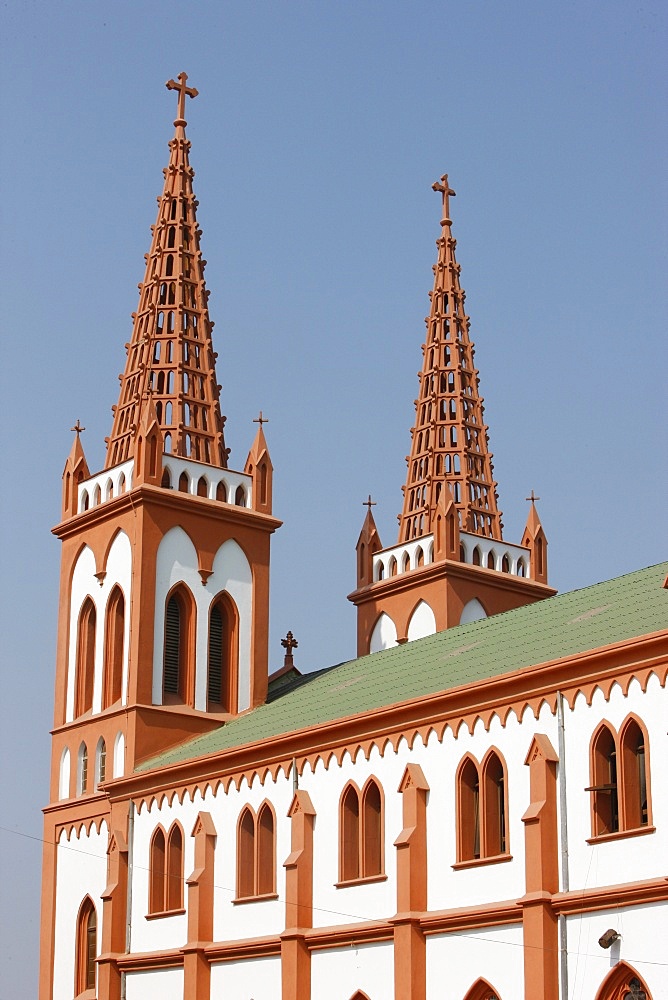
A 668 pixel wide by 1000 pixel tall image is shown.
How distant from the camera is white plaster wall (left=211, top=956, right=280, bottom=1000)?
42.7 metres

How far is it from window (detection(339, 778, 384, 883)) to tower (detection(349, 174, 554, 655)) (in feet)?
61.9

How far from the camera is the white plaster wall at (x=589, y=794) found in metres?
32.9

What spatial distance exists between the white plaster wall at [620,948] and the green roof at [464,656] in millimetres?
5147

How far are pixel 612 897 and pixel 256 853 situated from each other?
1301 centimetres

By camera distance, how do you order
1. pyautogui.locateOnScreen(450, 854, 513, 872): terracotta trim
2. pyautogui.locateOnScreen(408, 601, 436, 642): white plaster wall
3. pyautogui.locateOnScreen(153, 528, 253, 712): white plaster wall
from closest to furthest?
1. pyautogui.locateOnScreen(450, 854, 513, 872): terracotta trim
2. pyautogui.locateOnScreen(153, 528, 253, 712): white plaster wall
3. pyautogui.locateOnScreen(408, 601, 436, 642): white plaster wall

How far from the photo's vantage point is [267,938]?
141ft

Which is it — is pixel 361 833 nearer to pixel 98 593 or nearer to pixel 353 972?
pixel 353 972

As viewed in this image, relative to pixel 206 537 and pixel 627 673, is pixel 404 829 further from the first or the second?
pixel 206 537

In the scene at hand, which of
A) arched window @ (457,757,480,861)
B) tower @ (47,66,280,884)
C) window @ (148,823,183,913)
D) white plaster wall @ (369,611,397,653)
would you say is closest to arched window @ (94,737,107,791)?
tower @ (47,66,280,884)

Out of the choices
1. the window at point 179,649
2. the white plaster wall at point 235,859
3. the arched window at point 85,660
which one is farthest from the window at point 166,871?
the arched window at point 85,660

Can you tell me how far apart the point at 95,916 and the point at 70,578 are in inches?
406

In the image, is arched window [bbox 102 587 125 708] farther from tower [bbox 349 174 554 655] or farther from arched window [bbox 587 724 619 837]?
arched window [bbox 587 724 619 837]

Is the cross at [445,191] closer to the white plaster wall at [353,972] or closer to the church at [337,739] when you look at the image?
the church at [337,739]

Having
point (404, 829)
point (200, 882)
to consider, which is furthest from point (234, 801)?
point (404, 829)
